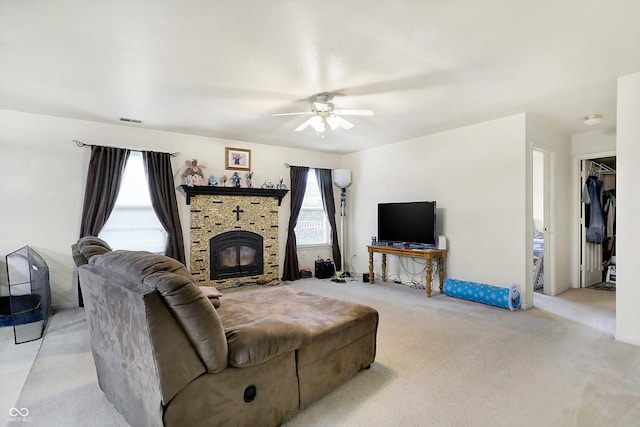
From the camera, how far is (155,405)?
4.81 feet

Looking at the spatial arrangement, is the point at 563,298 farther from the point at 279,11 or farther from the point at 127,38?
the point at 127,38

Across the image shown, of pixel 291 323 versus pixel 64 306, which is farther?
pixel 64 306

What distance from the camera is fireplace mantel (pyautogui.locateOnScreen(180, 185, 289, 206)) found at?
4.94 meters

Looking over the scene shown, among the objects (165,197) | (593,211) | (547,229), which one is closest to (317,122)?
(165,197)

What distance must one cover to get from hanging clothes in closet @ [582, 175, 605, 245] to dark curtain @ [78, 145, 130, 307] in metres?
7.08

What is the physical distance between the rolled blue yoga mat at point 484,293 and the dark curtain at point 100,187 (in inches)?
192

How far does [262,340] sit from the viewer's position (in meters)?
1.72

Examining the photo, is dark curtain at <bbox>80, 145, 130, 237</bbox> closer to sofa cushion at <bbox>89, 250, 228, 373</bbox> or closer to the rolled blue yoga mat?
sofa cushion at <bbox>89, 250, 228, 373</bbox>

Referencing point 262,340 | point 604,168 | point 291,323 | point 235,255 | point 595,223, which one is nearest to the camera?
point 262,340

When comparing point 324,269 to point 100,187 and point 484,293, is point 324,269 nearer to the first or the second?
point 484,293

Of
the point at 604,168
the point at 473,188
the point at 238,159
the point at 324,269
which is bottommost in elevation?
the point at 324,269

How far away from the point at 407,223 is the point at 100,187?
4508mm

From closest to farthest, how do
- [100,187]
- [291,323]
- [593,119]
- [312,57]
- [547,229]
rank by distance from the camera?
[291,323] → [312,57] → [593,119] → [100,187] → [547,229]

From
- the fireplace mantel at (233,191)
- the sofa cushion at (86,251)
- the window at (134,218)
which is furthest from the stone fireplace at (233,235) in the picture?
the sofa cushion at (86,251)
